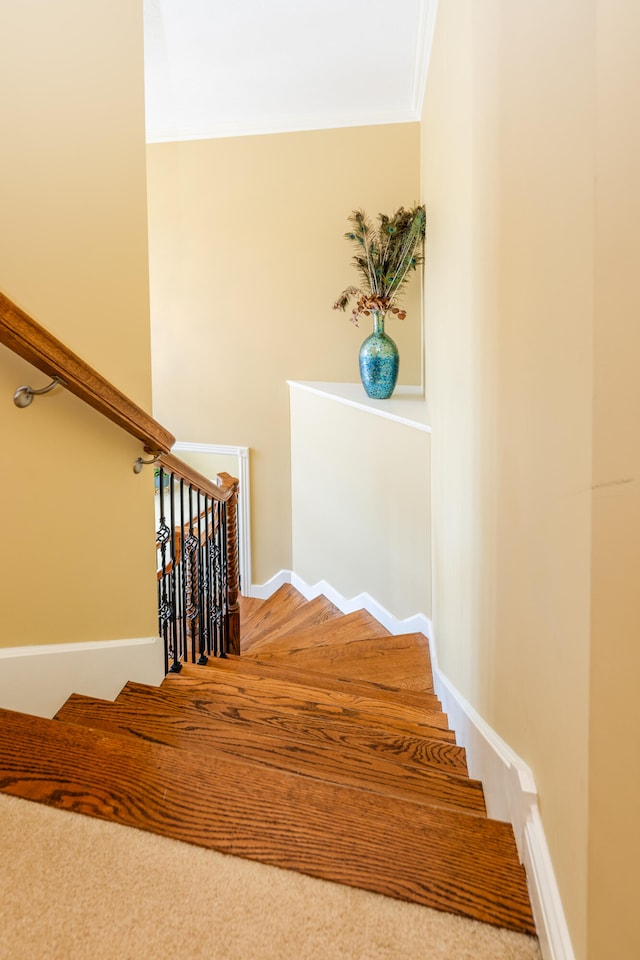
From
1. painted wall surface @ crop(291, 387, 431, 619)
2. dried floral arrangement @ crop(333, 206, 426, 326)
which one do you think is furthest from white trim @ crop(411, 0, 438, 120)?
painted wall surface @ crop(291, 387, 431, 619)

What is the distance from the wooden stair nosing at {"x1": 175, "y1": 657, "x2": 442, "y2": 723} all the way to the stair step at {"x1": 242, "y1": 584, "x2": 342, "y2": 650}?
4.64 feet

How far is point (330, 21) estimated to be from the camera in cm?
344

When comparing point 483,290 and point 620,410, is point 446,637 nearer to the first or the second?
point 483,290

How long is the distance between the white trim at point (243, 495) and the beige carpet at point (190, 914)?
13.8 feet

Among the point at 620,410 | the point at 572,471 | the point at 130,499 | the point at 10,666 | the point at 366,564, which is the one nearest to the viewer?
the point at 620,410

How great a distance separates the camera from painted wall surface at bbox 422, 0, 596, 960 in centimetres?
81

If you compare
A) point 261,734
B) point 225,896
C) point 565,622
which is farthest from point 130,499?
point 565,622

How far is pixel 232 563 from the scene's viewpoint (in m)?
3.08

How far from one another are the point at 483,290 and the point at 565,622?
3.12 feet

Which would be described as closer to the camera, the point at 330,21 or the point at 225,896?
the point at 225,896

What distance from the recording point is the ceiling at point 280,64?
334 cm

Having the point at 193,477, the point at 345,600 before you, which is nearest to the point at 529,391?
the point at 193,477

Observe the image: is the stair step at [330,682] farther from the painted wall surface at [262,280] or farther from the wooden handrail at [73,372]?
the painted wall surface at [262,280]

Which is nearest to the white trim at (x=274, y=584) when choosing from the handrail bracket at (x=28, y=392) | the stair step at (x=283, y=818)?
the handrail bracket at (x=28, y=392)
